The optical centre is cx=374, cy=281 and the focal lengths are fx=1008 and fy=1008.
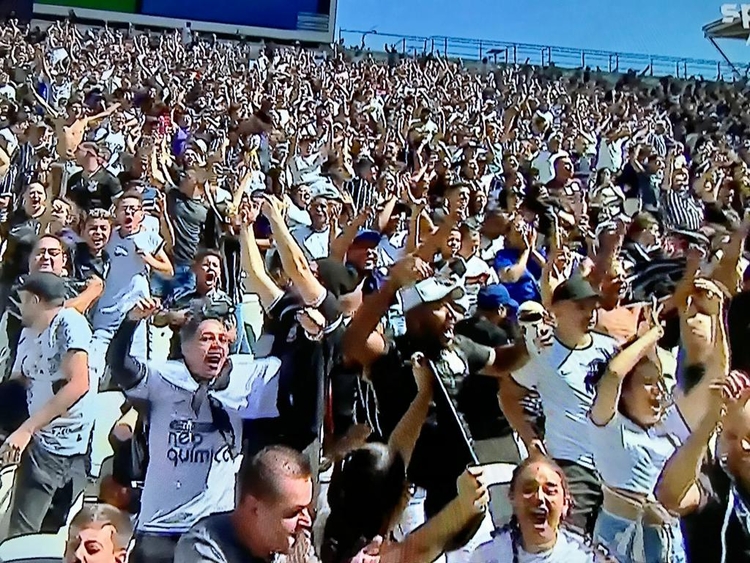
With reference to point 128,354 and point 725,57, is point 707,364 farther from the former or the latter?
point 725,57

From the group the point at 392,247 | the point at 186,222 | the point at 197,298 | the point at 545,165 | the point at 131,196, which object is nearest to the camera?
the point at 197,298

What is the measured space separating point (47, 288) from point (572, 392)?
1.39 m

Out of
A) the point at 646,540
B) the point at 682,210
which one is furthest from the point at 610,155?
the point at 646,540

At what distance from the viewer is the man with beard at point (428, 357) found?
7.97ft

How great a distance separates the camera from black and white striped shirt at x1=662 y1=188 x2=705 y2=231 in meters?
4.43

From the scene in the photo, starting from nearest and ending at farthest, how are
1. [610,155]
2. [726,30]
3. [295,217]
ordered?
[295,217], [726,30], [610,155]

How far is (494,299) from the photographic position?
9.43ft

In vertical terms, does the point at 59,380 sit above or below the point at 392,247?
below

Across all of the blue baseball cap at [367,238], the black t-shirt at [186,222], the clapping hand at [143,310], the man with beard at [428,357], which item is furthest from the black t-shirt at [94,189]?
the man with beard at [428,357]

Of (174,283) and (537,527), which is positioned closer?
(537,527)

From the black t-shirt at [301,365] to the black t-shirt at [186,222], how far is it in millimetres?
1167

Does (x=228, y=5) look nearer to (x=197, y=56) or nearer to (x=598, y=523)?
(x=197, y=56)

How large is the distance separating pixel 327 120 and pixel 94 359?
4256mm

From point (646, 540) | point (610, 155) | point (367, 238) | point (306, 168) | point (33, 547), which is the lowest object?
point (33, 547)
